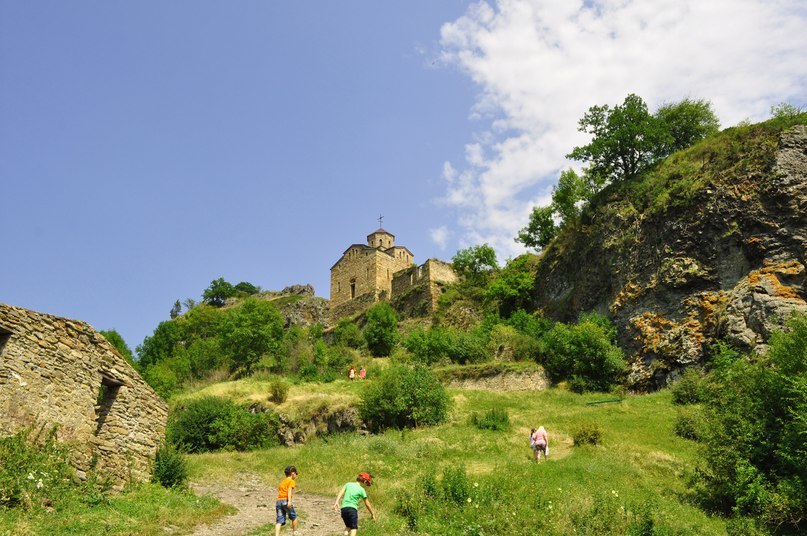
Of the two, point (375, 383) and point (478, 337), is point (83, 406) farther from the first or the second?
point (478, 337)

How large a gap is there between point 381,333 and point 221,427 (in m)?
18.4

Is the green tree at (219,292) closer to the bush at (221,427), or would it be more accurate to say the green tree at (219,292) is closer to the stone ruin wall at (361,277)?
the stone ruin wall at (361,277)

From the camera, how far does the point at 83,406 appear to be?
11883 millimetres

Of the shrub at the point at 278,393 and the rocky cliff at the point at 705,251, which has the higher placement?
the rocky cliff at the point at 705,251

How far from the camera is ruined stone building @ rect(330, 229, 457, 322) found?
157 ft

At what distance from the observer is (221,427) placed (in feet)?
84.1

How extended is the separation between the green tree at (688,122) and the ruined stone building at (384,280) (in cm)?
1890

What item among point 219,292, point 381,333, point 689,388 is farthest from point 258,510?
point 219,292

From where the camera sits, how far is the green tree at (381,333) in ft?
141

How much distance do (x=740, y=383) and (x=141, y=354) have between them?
1915 inches

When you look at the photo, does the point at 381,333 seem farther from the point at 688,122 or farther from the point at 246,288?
the point at 246,288

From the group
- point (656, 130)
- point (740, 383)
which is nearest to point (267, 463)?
point (740, 383)

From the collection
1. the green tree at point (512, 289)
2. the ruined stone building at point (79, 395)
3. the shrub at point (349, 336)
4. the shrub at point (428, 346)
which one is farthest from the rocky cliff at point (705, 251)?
the ruined stone building at point (79, 395)

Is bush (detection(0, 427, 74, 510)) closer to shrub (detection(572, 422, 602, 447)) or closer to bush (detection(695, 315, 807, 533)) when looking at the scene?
bush (detection(695, 315, 807, 533))
